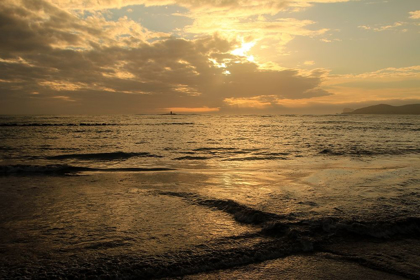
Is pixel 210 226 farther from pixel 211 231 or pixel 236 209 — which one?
pixel 236 209

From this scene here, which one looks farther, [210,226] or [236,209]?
[236,209]

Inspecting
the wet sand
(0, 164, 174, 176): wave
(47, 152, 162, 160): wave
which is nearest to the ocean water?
the wet sand

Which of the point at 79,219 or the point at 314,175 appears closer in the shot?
the point at 79,219

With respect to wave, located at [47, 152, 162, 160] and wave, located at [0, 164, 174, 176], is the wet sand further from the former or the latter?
wave, located at [47, 152, 162, 160]

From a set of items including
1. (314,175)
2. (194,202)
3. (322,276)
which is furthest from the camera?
(314,175)

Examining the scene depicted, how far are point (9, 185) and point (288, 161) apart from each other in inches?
431

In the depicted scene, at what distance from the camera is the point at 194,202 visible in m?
A: 6.23

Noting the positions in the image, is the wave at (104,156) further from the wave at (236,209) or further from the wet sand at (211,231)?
the wave at (236,209)

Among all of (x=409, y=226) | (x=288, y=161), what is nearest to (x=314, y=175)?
(x=288, y=161)

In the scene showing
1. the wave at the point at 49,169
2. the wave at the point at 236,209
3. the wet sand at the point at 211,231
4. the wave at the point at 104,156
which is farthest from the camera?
the wave at the point at 104,156

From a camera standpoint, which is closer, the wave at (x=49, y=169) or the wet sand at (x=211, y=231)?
the wet sand at (x=211, y=231)

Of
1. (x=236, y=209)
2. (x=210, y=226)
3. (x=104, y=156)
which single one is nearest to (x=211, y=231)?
(x=210, y=226)

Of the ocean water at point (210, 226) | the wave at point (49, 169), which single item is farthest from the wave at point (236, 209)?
the wave at point (49, 169)

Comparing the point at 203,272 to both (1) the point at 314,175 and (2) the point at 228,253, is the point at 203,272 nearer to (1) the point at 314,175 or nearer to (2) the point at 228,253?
(2) the point at 228,253
